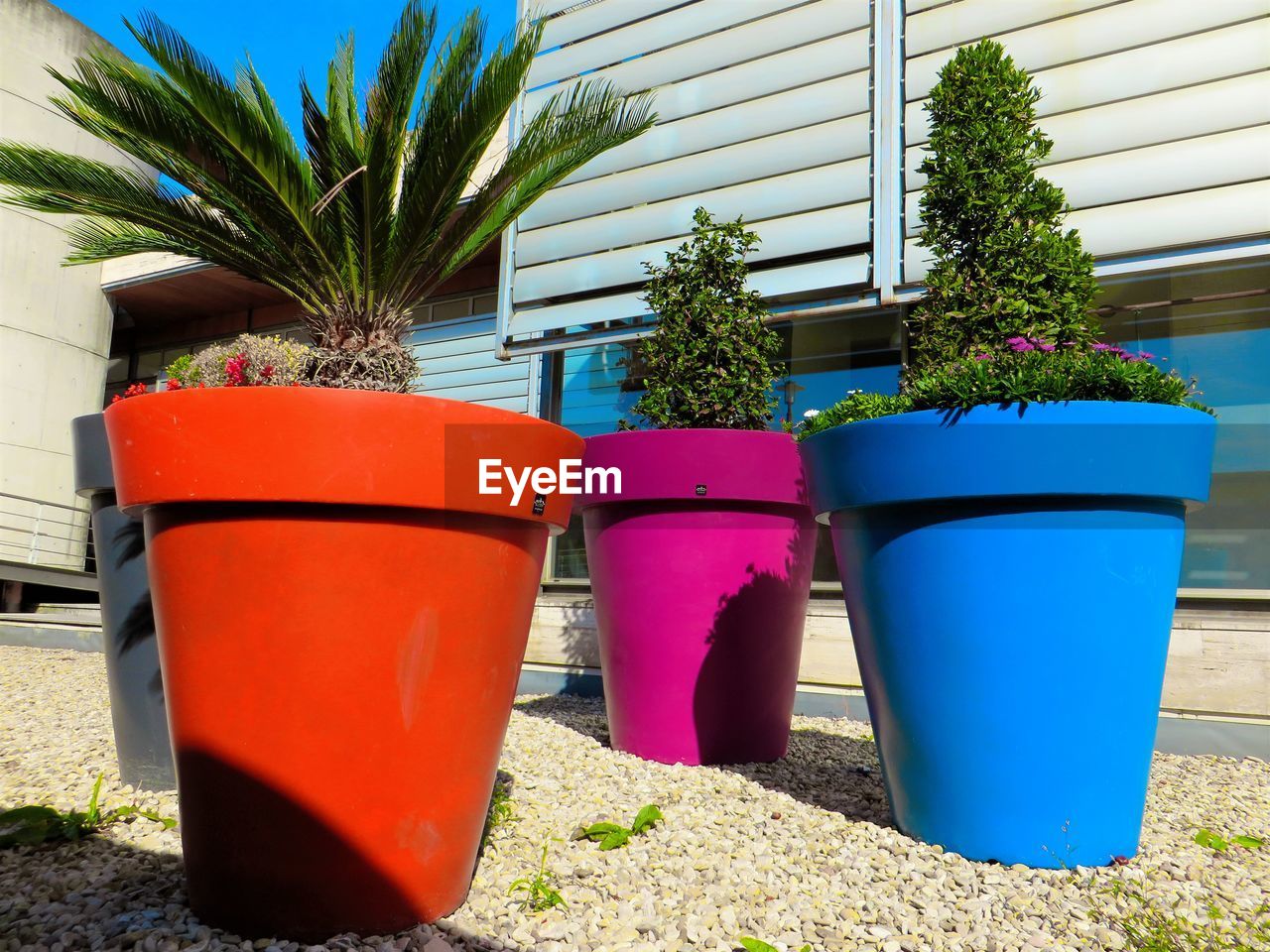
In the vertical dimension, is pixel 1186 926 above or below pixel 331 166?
below

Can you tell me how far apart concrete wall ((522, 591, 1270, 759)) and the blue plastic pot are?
2.48m

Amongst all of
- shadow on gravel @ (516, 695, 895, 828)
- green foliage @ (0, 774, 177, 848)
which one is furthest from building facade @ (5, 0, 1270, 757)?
green foliage @ (0, 774, 177, 848)

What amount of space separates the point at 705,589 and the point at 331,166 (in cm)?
292

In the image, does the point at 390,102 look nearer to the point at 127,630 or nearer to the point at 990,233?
the point at 127,630

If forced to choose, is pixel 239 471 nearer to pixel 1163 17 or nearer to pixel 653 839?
pixel 653 839

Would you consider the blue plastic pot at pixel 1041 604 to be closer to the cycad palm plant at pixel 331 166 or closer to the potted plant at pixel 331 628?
the potted plant at pixel 331 628

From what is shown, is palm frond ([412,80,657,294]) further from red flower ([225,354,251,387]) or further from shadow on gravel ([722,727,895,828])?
shadow on gravel ([722,727,895,828])

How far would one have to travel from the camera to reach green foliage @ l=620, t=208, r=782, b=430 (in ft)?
11.7

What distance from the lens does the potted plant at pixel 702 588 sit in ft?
9.47

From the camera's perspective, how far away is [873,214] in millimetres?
5691

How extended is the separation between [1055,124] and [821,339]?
1954 mm

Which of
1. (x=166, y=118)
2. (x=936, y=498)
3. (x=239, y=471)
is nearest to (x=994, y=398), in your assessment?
(x=936, y=498)

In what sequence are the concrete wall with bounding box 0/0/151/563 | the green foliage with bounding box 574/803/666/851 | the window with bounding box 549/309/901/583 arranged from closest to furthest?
1. the green foliage with bounding box 574/803/666/851
2. the window with bounding box 549/309/901/583
3. the concrete wall with bounding box 0/0/151/563

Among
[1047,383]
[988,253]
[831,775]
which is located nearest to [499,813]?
[831,775]
